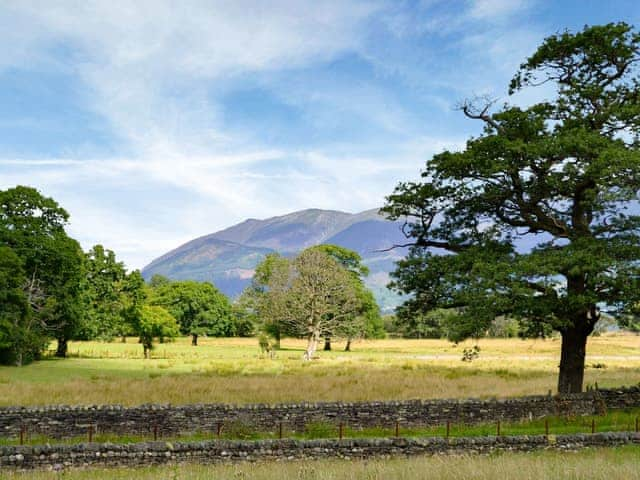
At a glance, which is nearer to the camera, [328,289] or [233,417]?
[233,417]

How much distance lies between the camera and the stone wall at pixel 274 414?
1984 centimetres

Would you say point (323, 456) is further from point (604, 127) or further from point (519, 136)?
point (604, 127)

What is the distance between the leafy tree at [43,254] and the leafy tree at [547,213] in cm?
3208

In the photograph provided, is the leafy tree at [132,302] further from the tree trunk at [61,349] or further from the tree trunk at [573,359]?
the tree trunk at [573,359]

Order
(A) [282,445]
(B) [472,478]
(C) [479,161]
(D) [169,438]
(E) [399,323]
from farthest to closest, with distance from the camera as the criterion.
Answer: (E) [399,323]
(C) [479,161]
(D) [169,438]
(A) [282,445]
(B) [472,478]

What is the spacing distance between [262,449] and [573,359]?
1366 cm

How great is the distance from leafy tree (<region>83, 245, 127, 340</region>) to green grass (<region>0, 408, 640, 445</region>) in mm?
43240

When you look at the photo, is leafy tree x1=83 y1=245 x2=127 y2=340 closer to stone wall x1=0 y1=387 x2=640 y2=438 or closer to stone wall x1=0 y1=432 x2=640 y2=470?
stone wall x1=0 y1=387 x2=640 y2=438

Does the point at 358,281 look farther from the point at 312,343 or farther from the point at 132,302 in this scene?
the point at 132,302

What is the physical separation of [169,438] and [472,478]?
11.3 metres

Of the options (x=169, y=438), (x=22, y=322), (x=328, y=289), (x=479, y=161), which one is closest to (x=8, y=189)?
(x=22, y=322)

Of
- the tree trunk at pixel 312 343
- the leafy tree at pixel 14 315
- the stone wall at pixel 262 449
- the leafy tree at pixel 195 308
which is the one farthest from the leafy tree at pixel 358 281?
the stone wall at pixel 262 449

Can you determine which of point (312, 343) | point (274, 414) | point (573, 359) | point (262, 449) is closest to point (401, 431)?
point (274, 414)

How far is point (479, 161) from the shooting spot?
23562mm
